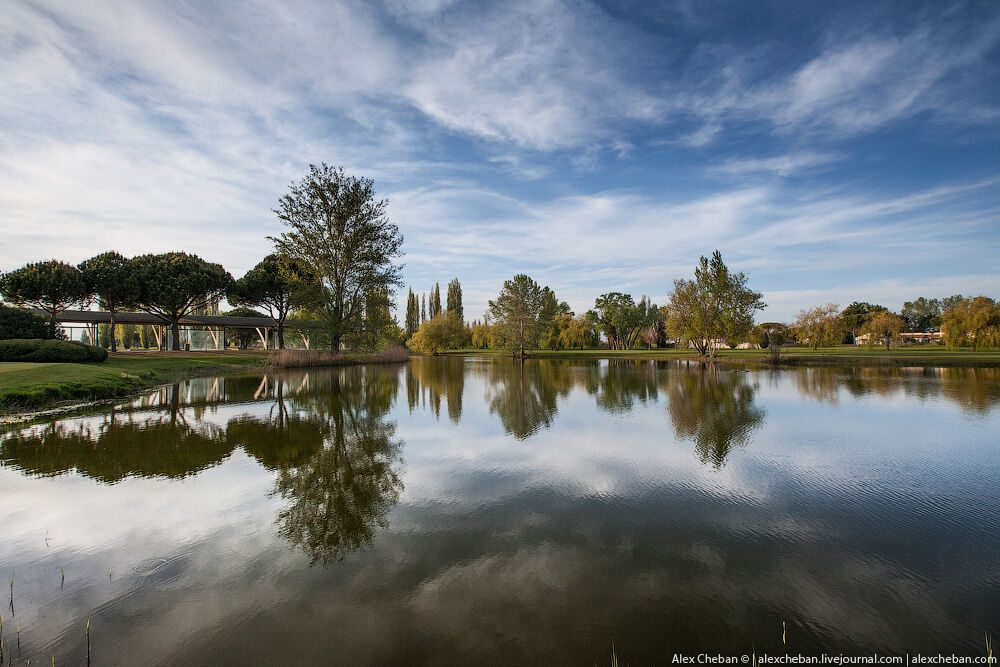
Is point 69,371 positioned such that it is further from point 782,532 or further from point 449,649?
point 782,532

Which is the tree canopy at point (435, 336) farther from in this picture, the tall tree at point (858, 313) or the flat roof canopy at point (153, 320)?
the tall tree at point (858, 313)

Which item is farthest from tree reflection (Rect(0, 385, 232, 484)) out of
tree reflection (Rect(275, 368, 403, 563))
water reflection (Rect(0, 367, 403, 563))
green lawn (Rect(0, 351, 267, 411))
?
green lawn (Rect(0, 351, 267, 411))

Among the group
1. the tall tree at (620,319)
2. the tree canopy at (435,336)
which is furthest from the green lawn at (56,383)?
the tall tree at (620,319)

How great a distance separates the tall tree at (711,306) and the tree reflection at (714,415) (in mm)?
26410

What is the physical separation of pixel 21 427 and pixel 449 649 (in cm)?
1469

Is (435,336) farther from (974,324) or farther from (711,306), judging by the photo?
(974,324)

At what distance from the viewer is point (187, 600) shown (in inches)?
164

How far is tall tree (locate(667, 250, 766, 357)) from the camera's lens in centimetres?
4766

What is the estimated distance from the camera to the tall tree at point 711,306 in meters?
47.7

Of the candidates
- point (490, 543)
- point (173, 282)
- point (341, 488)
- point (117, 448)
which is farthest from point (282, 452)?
point (173, 282)

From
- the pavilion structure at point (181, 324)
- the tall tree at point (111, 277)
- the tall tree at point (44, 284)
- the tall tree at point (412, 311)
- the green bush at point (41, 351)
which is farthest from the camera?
the tall tree at point (412, 311)

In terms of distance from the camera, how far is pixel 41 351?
2125 centimetres

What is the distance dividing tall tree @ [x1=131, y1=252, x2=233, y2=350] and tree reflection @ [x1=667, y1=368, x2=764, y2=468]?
43457 mm

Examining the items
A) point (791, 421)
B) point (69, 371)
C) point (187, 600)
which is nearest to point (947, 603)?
point (187, 600)
